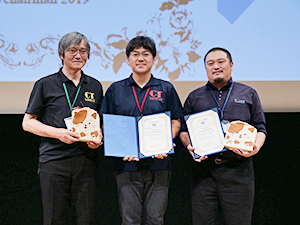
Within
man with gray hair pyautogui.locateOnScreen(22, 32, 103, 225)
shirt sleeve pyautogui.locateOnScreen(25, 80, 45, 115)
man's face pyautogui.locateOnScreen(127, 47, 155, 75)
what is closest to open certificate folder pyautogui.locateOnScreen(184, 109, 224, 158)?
man's face pyautogui.locateOnScreen(127, 47, 155, 75)

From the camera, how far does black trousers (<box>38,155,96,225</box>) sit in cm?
180

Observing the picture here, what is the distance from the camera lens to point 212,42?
2.61 metres

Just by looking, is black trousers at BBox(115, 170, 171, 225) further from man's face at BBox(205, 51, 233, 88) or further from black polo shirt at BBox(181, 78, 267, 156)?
man's face at BBox(205, 51, 233, 88)

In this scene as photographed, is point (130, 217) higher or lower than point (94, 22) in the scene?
lower

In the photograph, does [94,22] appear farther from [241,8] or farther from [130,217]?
[130,217]

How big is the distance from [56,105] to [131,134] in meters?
0.55

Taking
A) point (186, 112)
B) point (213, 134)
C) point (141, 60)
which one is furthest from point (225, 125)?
point (141, 60)

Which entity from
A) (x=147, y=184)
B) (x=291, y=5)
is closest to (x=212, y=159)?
(x=147, y=184)

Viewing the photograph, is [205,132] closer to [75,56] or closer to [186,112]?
[186,112]

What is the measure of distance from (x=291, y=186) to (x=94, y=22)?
265 centimetres

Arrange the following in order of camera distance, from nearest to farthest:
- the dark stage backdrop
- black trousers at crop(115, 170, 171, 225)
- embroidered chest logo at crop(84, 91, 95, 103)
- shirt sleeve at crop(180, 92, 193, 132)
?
black trousers at crop(115, 170, 171, 225) < embroidered chest logo at crop(84, 91, 95, 103) < shirt sleeve at crop(180, 92, 193, 132) < the dark stage backdrop

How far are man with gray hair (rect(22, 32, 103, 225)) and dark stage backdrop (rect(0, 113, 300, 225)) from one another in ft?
3.33

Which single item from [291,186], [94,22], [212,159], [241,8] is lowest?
[291,186]

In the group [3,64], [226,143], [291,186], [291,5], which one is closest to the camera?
[226,143]
